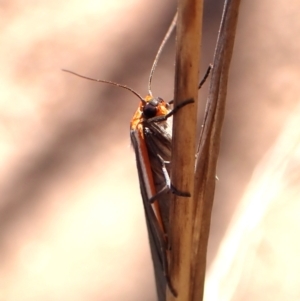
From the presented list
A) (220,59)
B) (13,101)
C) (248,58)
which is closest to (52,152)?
(13,101)

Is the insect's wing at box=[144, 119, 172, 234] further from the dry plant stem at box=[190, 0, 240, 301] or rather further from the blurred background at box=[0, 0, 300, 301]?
the blurred background at box=[0, 0, 300, 301]

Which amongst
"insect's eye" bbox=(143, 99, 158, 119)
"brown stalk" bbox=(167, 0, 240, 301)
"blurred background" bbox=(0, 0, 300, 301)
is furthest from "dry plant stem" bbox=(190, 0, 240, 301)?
"blurred background" bbox=(0, 0, 300, 301)

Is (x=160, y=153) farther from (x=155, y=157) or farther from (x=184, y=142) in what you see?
(x=184, y=142)

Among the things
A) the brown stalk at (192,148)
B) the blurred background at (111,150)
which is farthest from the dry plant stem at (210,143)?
the blurred background at (111,150)

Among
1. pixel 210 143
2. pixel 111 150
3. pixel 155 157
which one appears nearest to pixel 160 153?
pixel 155 157

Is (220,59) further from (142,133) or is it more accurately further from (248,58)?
(248,58)

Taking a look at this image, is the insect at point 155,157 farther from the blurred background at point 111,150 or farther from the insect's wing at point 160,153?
the blurred background at point 111,150
